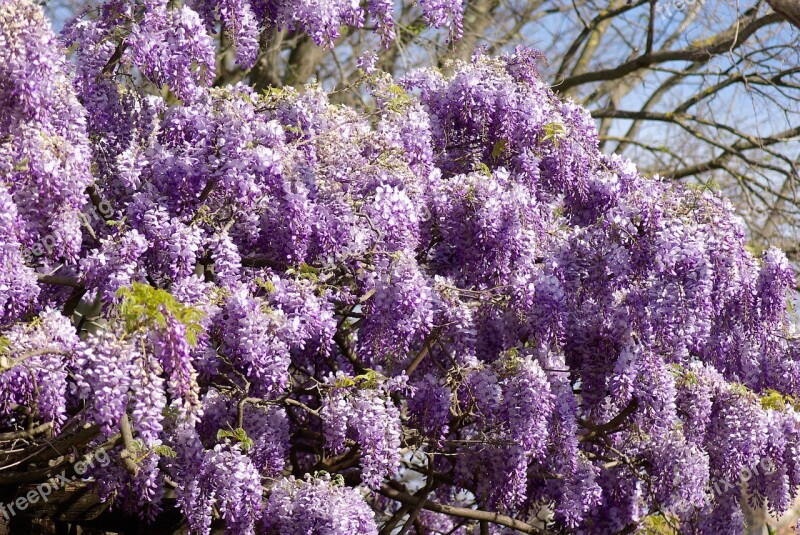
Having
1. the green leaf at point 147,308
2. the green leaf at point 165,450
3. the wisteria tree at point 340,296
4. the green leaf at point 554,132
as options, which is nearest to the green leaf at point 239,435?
the wisteria tree at point 340,296

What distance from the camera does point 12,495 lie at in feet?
21.9

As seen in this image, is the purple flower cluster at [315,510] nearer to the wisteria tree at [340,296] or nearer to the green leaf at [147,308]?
the wisteria tree at [340,296]

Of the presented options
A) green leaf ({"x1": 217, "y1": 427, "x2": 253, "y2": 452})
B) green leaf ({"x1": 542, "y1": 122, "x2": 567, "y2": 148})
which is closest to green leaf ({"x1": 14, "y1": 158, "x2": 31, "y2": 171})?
green leaf ({"x1": 217, "y1": 427, "x2": 253, "y2": 452})

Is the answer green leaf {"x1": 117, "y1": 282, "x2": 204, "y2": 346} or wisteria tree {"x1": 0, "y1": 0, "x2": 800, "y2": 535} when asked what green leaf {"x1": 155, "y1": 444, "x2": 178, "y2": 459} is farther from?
Result: green leaf {"x1": 117, "y1": 282, "x2": 204, "y2": 346}

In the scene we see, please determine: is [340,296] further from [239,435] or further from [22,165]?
[22,165]

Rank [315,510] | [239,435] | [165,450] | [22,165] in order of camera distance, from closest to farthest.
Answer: [22,165] → [165,450] → [239,435] → [315,510]

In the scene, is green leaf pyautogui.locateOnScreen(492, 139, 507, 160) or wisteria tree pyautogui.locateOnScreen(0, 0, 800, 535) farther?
green leaf pyautogui.locateOnScreen(492, 139, 507, 160)

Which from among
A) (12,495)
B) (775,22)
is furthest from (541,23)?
(12,495)

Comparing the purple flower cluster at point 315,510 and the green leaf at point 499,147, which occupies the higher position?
the green leaf at point 499,147

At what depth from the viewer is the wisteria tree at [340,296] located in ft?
18.1

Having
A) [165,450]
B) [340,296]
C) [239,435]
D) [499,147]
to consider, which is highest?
[499,147]

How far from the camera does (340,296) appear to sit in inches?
253

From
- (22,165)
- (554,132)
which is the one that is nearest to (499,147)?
(554,132)

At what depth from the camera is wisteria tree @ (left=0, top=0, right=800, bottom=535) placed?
5512mm
